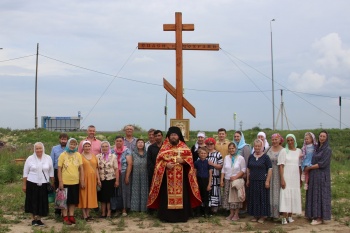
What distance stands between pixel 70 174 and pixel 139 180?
53.3 inches

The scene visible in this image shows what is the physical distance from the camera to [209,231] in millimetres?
7891

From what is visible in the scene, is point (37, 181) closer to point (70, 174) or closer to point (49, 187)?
point (49, 187)

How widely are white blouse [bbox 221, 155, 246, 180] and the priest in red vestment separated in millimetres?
559

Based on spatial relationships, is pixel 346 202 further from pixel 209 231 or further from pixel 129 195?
pixel 129 195

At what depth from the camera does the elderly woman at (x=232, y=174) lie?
28.3 ft

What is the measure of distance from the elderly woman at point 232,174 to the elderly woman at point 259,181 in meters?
0.24

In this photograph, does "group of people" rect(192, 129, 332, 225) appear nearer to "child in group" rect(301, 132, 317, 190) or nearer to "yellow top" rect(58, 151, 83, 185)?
"child in group" rect(301, 132, 317, 190)

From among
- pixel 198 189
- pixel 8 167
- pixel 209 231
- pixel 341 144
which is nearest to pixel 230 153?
pixel 198 189

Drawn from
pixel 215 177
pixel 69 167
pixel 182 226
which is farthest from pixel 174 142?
pixel 69 167

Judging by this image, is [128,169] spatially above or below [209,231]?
above

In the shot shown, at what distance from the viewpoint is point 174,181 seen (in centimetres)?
868

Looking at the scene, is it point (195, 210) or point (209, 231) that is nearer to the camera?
point (209, 231)

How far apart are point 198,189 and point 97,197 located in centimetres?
181

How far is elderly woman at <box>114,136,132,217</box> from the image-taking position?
8977mm
